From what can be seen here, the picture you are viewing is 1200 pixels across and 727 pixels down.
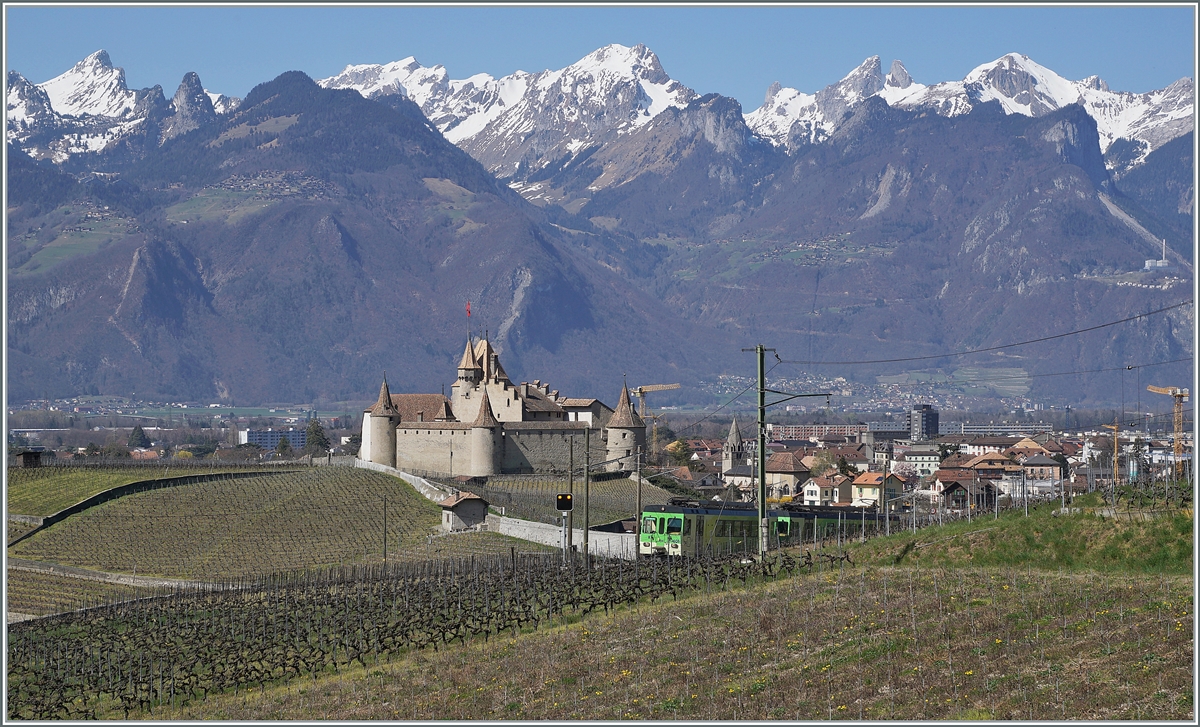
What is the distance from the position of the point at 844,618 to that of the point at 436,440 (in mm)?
91506

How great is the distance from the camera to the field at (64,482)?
4193 inches

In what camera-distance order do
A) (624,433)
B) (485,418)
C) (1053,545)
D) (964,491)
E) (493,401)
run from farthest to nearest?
1. (964,491)
2. (493,401)
3. (624,433)
4. (485,418)
5. (1053,545)

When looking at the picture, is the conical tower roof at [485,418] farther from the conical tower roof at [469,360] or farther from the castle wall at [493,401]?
the conical tower roof at [469,360]

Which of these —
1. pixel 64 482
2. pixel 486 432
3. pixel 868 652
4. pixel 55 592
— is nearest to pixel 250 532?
pixel 55 592

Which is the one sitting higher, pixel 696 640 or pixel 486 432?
pixel 486 432

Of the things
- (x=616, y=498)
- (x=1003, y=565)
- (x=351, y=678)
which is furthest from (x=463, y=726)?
(x=616, y=498)

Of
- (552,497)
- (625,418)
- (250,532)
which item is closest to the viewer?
(250,532)

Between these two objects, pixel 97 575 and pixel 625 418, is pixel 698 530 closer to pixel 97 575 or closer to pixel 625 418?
pixel 97 575

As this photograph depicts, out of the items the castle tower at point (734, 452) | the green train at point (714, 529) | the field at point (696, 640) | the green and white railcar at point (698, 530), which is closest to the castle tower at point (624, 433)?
the castle tower at point (734, 452)

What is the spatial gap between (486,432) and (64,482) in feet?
108

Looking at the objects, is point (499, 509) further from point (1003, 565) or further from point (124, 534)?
point (1003, 565)

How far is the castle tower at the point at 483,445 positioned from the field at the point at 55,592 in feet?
153

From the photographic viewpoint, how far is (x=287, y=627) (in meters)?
58.7

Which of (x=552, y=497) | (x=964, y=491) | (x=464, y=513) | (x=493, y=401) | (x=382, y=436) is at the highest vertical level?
(x=493, y=401)
